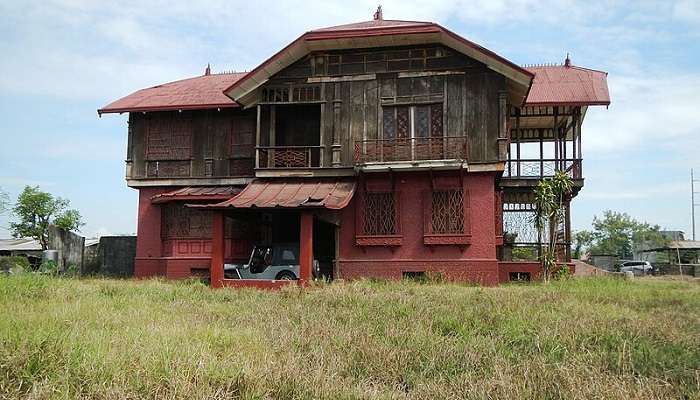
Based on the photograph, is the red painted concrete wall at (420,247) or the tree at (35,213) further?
the tree at (35,213)

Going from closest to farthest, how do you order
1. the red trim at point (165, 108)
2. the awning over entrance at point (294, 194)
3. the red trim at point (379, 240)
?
the awning over entrance at point (294, 194)
the red trim at point (379, 240)
the red trim at point (165, 108)

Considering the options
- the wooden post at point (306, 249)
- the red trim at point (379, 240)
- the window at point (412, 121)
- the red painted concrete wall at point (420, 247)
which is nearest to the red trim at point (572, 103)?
the window at point (412, 121)

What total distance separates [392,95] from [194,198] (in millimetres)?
7450

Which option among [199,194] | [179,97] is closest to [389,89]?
[199,194]

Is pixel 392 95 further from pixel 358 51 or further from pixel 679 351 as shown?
pixel 679 351

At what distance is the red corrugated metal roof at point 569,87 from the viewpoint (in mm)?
21859

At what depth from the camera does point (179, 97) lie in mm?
22484

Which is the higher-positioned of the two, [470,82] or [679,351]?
[470,82]

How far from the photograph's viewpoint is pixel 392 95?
19.5 meters

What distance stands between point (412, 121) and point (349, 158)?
2322 millimetres

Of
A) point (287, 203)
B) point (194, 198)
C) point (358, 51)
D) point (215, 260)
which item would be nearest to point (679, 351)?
point (287, 203)

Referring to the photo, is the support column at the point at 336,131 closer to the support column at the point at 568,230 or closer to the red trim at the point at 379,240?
the red trim at the point at 379,240

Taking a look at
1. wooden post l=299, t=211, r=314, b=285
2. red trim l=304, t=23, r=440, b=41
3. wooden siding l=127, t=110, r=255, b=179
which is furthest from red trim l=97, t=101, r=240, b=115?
wooden post l=299, t=211, r=314, b=285

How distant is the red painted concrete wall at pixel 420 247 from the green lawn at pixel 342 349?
6814 mm
